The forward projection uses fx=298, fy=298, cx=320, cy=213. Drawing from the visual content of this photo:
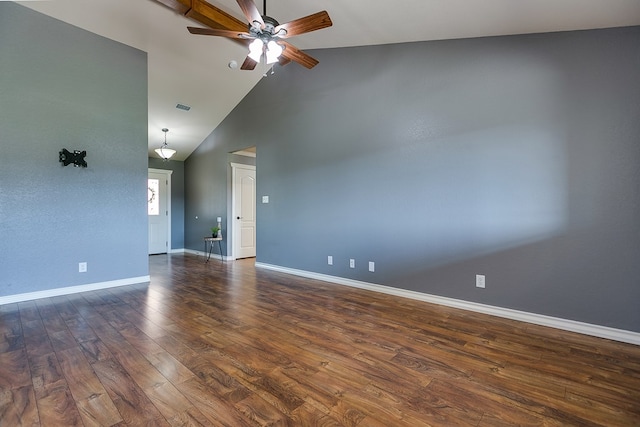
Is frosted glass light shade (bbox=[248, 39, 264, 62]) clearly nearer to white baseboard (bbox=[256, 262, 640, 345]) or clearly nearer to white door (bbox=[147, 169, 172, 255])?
white baseboard (bbox=[256, 262, 640, 345])

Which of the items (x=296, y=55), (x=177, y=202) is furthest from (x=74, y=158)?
(x=177, y=202)

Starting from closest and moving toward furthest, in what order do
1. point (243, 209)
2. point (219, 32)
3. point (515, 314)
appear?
point (219, 32) → point (515, 314) → point (243, 209)

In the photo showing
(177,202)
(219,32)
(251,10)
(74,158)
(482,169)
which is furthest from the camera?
(177,202)

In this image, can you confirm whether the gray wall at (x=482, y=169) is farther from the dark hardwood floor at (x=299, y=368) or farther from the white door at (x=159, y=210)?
the white door at (x=159, y=210)

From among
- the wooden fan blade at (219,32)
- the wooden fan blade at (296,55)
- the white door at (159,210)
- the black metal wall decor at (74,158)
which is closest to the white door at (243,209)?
the white door at (159,210)

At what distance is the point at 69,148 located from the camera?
3.88 metres

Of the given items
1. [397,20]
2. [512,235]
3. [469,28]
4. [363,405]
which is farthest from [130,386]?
[469,28]

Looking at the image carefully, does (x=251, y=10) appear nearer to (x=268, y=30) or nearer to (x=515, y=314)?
(x=268, y=30)

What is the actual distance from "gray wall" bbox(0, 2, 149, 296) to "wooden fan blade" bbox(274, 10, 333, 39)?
2920mm

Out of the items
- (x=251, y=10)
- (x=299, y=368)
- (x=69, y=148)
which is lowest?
(x=299, y=368)

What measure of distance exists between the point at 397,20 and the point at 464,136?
1489 millimetres

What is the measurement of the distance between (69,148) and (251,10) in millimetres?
3141

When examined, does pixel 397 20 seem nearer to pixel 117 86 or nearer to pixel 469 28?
pixel 469 28

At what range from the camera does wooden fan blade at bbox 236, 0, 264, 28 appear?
8.00ft
